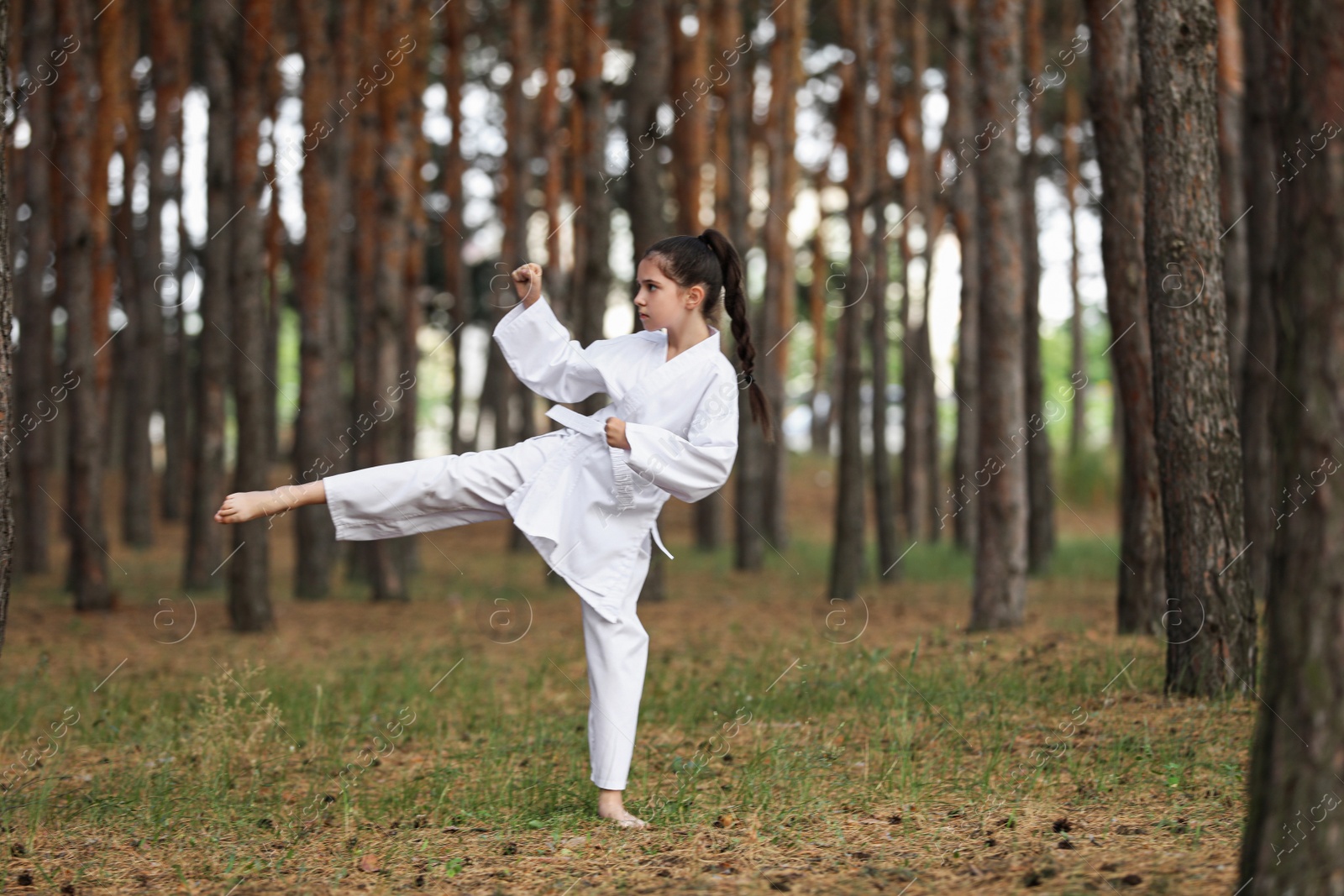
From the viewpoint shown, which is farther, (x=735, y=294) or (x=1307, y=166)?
(x=735, y=294)

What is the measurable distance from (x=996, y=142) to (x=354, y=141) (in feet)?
25.3

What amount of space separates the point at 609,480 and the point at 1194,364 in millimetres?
3355

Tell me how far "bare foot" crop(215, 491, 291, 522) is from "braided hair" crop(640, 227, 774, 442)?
161 centimetres

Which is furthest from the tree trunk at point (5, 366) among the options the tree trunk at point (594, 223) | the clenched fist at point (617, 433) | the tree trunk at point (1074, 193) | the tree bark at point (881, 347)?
the tree trunk at point (1074, 193)

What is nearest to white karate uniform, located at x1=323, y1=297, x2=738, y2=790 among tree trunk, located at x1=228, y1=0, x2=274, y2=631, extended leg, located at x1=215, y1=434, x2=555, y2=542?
extended leg, located at x1=215, y1=434, x2=555, y2=542

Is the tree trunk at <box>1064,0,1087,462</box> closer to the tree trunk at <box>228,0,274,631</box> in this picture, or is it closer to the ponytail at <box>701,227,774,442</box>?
the tree trunk at <box>228,0,274,631</box>

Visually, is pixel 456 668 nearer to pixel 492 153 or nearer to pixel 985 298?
pixel 985 298

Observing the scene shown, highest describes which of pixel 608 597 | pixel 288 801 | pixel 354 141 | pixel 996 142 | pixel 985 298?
pixel 354 141

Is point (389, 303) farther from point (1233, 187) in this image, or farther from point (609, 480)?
point (609, 480)

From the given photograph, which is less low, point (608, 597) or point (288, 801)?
point (608, 597)

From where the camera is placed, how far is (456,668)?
8766 mm

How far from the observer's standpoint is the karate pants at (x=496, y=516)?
459 cm

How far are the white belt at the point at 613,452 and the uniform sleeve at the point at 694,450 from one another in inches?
2.9

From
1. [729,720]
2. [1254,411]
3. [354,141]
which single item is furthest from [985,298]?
[354,141]
